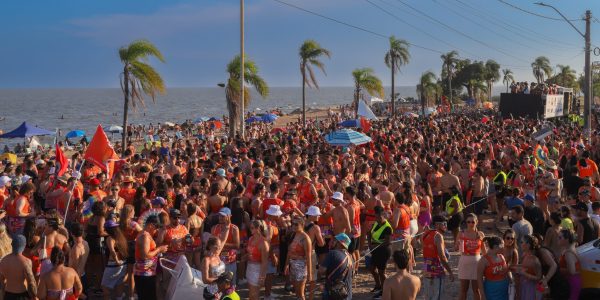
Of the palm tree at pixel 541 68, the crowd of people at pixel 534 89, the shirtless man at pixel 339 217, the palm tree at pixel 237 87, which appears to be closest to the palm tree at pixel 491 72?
the palm tree at pixel 541 68

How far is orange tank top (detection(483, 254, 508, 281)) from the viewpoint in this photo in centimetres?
668

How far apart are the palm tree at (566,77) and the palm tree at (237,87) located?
7831cm

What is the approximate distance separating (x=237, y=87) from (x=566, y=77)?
82.3 metres

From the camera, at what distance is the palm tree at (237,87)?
2659 centimetres

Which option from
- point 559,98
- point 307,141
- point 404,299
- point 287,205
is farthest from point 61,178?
point 559,98

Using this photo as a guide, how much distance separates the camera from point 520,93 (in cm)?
3709

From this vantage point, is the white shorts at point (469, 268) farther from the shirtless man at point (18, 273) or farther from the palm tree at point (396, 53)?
the palm tree at point (396, 53)

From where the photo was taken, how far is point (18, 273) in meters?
6.54

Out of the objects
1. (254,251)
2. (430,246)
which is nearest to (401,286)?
(430,246)

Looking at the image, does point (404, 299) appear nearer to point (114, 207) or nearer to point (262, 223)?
point (262, 223)

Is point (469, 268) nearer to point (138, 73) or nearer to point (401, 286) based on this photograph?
point (401, 286)

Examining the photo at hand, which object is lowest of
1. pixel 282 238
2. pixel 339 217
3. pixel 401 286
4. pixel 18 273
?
pixel 282 238

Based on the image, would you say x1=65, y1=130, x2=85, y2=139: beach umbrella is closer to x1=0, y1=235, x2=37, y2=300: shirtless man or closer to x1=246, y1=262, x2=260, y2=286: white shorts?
x1=0, y1=235, x2=37, y2=300: shirtless man

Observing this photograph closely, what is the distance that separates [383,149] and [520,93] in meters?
23.3
